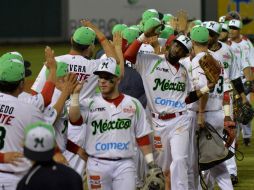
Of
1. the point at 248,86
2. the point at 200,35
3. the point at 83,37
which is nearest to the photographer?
the point at 83,37

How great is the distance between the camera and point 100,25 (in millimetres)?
30250

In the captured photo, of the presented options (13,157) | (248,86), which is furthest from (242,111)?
(13,157)

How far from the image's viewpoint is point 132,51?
1076 centimetres

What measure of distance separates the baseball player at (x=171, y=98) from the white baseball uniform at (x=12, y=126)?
3.01 m

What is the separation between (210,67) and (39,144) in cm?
518

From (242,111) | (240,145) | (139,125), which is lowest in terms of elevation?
(240,145)

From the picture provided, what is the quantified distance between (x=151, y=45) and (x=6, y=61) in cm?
427

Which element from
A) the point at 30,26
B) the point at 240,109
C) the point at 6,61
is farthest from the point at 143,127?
the point at 30,26

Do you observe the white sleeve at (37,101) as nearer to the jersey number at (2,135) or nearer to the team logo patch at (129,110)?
the jersey number at (2,135)

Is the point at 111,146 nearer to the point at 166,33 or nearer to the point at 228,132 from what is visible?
the point at 228,132

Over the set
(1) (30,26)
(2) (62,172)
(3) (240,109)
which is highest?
(2) (62,172)

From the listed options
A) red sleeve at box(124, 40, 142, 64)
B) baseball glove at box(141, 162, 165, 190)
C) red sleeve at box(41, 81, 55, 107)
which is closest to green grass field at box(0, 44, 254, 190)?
red sleeve at box(124, 40, 142, 64)

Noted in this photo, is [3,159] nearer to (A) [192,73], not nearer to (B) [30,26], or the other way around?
(A) [192,73]

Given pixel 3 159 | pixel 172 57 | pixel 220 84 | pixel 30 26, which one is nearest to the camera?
pixel 3 159
